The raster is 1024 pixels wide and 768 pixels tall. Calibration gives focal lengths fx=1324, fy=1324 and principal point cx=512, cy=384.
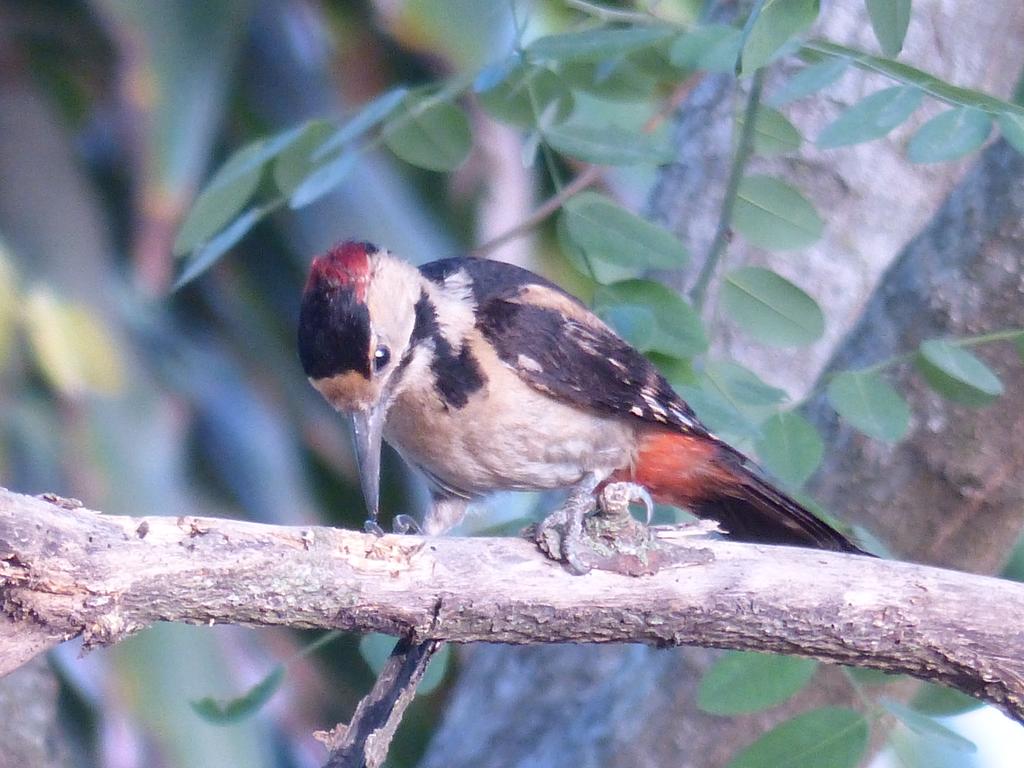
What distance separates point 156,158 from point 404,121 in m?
3.09

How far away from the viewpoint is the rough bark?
3.33 m

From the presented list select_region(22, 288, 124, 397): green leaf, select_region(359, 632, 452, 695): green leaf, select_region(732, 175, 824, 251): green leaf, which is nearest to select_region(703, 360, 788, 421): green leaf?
select_region(732, 175, 824, 251): green leaf

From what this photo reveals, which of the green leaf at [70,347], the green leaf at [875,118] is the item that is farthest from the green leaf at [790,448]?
the green leaf at [70,347]

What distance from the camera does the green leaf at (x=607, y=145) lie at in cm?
307

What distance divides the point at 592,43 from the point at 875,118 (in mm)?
649

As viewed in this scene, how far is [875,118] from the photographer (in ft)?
8.75

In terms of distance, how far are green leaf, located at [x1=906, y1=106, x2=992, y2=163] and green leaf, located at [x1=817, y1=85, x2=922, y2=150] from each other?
60 mm

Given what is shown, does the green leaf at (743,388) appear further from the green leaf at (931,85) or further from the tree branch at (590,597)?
the green leaf at (931,85)

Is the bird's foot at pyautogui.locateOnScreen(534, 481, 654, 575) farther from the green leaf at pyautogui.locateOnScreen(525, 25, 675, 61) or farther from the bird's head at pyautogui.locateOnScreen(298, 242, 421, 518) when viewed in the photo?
the green leaf at pyautogui.locateOnScreen(525, 25, 675, 61)

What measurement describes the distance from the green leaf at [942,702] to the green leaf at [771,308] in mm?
914

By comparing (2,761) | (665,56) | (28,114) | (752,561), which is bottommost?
(2,761)

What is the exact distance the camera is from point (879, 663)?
2.49m

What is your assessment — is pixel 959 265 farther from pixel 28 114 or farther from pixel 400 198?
pixel 28 114

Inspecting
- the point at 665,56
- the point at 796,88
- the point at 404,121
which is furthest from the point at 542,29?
the point at 796,88
